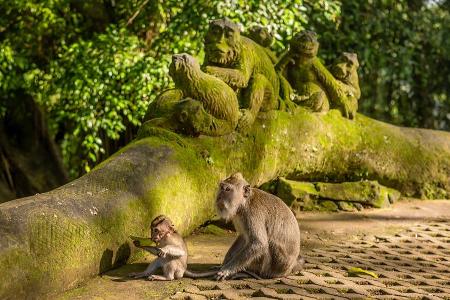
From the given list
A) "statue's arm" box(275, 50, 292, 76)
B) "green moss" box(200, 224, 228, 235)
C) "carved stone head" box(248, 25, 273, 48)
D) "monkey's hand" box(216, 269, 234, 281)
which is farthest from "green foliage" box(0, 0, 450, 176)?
"monkey's hand" box(216, 269, 234, 281)

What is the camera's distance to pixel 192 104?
7215 mm

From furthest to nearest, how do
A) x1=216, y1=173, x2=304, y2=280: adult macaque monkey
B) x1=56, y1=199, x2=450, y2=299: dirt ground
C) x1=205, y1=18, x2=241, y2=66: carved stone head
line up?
x1=205, y1=18, x2=241, y2=66: carved stone head, x1=216, y1=173, x2=304, y2=280: adult macaque monkey, x1=56, y1=199, x2=450, y2=299: dirt ground

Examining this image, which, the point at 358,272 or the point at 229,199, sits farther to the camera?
the point at 358,272

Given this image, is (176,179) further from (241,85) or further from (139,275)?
(241,85)

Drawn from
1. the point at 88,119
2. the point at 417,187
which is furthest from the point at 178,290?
the point at 417,187

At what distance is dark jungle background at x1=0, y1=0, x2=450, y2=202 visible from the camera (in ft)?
33.6

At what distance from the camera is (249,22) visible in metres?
10.3

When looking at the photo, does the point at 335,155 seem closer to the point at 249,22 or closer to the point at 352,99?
the point at 352,99

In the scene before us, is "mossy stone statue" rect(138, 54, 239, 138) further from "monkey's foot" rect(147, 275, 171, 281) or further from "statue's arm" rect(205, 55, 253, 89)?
"monkey's foot" rect(147, 275, 171, 281)

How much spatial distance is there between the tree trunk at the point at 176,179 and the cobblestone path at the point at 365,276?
3.11ft

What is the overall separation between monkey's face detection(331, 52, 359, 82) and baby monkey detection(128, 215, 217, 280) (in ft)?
18.2

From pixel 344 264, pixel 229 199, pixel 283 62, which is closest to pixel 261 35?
pixel 283 62

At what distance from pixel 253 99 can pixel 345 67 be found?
8.40ft

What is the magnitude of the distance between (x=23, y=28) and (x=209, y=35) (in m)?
5.04
